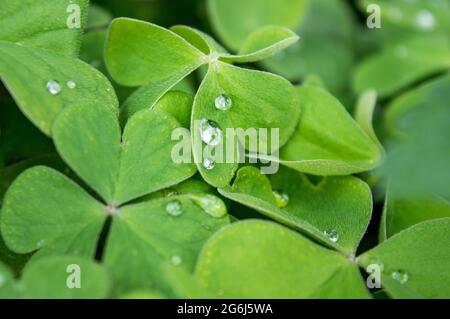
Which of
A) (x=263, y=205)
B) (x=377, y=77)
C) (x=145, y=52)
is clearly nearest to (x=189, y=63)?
(x=145, y=52)

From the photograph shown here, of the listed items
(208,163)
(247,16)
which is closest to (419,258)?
(208,163)

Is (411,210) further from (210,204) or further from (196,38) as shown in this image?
(196,38)

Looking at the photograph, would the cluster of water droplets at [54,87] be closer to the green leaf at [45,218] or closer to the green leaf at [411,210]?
the green leaf at [45,218]

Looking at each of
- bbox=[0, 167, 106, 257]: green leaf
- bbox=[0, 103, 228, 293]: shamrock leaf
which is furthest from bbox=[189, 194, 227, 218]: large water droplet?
bbox=[0, 167, 106, 257]: green leaf

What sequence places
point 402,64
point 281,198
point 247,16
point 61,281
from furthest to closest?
point 402,64
point 247,16
point 281,198
point 61,281

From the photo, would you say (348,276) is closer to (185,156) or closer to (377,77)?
(185,156)

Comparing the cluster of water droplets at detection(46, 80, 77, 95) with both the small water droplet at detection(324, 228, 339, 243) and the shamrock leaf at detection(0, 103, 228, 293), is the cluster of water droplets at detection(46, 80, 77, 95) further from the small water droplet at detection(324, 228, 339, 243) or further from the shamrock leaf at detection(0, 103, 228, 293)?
the small water droplet at detection(324, 228, 339, 243)

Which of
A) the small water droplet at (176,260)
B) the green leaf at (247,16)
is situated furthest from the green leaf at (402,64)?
the small water droplet at (176,260)
